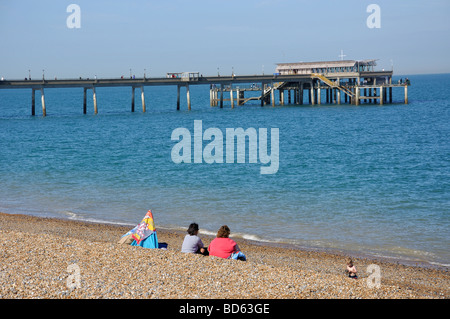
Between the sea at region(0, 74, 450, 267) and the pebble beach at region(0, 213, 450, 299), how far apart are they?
212 centimetres

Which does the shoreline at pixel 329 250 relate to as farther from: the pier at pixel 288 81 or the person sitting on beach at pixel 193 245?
the pier at pixel 288 81

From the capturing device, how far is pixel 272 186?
1005 inches

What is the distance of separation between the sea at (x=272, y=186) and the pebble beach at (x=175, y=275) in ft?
6.95

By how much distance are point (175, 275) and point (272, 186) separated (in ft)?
49.8

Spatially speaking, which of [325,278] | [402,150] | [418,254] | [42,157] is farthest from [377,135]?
[325,278]

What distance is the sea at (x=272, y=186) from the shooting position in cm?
1780

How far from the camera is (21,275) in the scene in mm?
10492

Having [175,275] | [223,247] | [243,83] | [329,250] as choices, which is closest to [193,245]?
[223,247]

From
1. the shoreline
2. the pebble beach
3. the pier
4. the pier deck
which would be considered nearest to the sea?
the shoreline

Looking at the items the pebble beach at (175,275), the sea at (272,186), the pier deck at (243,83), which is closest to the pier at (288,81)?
the pier deck at (243,83)
